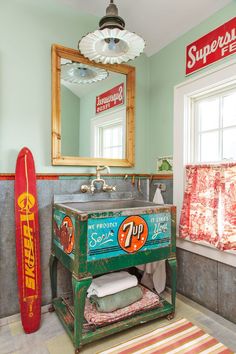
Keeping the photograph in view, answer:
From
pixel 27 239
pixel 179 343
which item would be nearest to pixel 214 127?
pixel 179 343

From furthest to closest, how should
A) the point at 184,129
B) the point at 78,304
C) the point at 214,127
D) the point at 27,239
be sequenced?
the point at 184,129, the point at 214,127, the point at 27,239, the point at 78,304

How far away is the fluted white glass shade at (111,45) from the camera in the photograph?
5.36ft

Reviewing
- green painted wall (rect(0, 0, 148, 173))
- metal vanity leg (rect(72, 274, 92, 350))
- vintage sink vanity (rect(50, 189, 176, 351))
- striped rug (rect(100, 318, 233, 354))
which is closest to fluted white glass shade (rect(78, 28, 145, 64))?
green painted wall (rect(0, 0, 148, 173))

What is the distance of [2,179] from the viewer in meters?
1.81

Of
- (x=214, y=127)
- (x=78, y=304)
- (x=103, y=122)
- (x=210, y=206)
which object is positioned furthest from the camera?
(x=103, y=122)

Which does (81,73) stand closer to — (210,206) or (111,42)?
(111,42)

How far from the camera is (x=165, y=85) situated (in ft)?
7.82

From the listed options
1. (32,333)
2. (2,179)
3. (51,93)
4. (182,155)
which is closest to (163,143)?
(182,155)

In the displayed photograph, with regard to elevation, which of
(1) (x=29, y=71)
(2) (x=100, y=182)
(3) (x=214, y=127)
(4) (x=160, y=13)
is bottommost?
(2) (x=100, y=182)

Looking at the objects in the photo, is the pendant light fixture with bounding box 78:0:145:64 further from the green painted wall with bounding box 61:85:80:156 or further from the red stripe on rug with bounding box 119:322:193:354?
the red stripe on rug with bounding box 119:322:193:354

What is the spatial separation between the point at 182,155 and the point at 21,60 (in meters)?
1.58

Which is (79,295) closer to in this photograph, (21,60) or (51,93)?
(51,93)

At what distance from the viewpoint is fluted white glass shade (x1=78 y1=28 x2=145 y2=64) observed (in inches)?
64.3

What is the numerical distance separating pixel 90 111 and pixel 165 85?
2.69 feet
